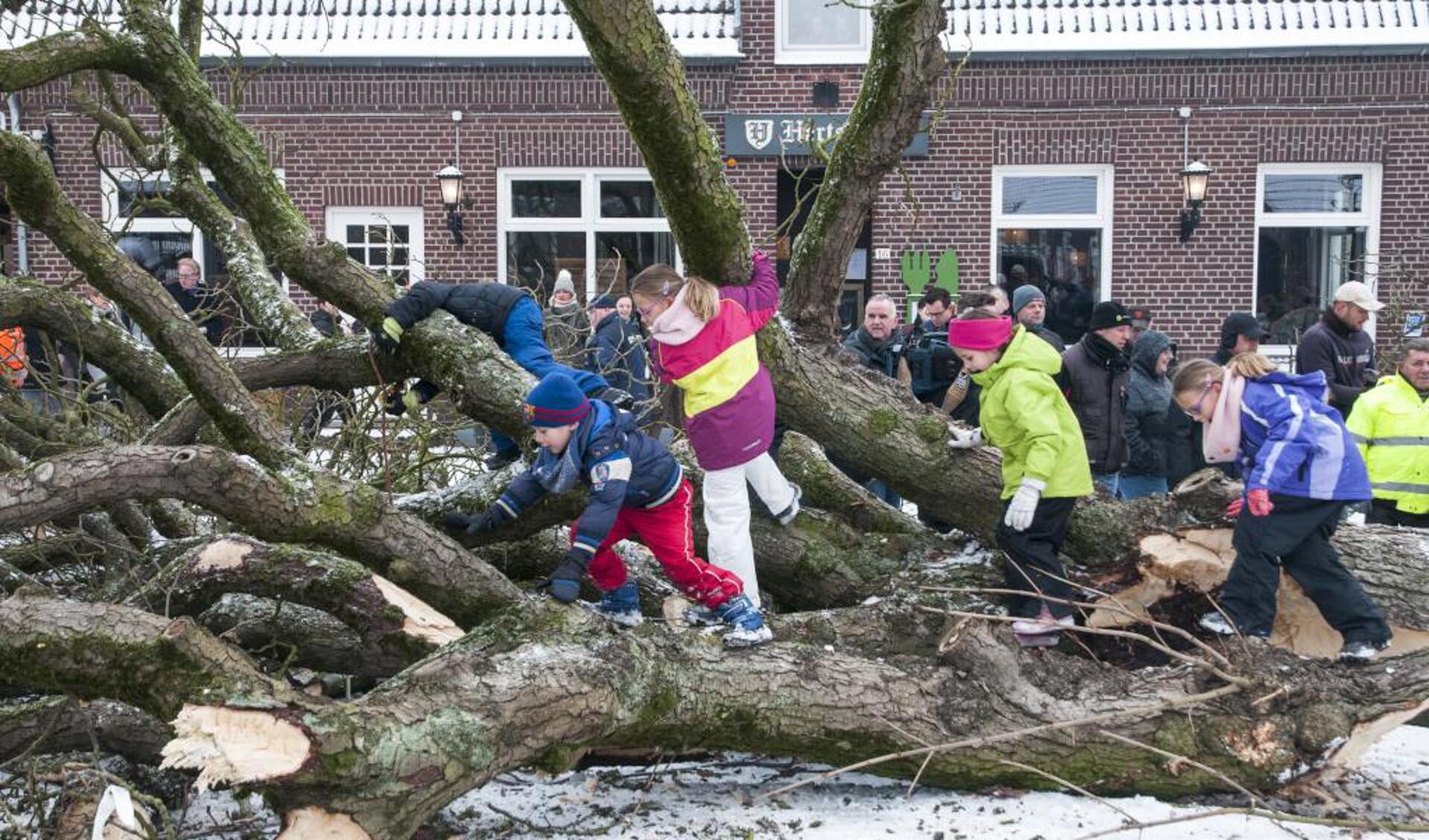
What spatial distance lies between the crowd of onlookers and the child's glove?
208 cm

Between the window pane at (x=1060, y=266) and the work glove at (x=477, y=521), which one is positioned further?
the window pane at (x=1060, y=266)

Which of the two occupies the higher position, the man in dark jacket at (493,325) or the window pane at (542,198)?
the window pane at (542,198)

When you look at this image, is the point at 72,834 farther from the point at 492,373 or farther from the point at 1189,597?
the point at 1189,597

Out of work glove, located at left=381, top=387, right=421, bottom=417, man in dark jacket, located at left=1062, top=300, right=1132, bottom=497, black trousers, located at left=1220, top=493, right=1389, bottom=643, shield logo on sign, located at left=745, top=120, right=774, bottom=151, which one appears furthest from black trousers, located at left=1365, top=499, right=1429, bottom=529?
shield logo on sign, located at left=745, top=120, right=774, bottom=151

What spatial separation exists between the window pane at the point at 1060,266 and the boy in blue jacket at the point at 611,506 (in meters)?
10.6

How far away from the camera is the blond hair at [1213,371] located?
4.98m

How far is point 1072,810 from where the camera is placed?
4129 millimetres

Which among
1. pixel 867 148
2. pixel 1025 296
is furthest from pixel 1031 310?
pixel 867 148

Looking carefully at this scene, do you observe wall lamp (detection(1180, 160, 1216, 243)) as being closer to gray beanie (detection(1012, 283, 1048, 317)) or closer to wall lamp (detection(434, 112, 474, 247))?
gray beanie (detection(1012, 283, 1048, 317))

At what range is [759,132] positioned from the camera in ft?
47.9

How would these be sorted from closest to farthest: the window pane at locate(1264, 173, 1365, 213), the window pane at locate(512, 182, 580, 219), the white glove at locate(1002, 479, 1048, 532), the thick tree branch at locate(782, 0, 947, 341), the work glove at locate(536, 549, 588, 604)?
the work glove at locate(536, 549, 588, 604)
the thick tree branch at locate(782, 0, 947, 341)
the white glove at locate(1002, 479, 1048, 532)
the window pane at locate(1264, 173, 1365, 213)
the window pane at locate(512, 182, 580, 219)

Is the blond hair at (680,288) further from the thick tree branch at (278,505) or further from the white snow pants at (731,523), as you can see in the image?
the thick tree branch at (278,505)

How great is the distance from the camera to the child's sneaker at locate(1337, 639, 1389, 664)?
4664 mm

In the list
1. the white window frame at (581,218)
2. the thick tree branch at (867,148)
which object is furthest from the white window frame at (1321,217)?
the thick tree branch at (867,148)
